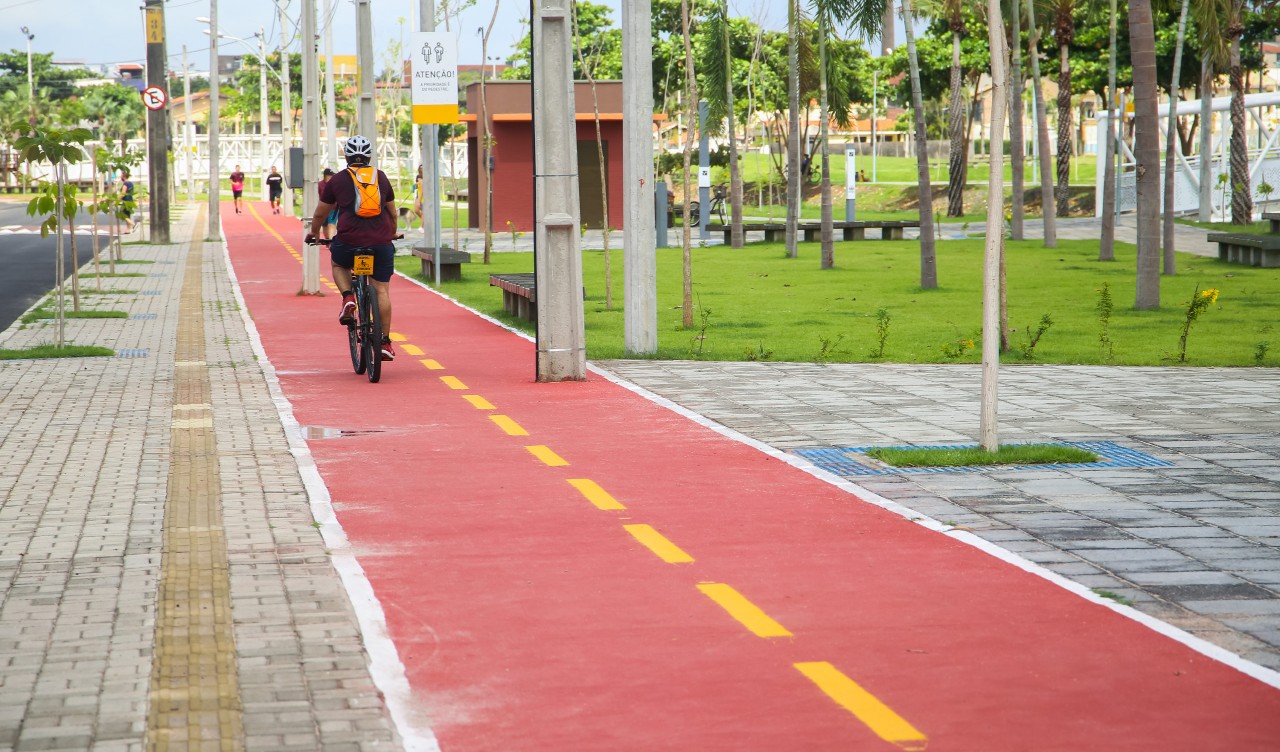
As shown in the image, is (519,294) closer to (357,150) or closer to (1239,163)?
(357,150)

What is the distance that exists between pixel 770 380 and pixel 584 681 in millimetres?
8305

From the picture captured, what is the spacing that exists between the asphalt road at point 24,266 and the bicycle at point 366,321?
7.93 meters

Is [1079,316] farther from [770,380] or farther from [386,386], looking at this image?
[386,386]

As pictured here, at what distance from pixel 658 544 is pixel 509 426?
3733 millimetres

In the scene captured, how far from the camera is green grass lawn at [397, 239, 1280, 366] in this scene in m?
16.2

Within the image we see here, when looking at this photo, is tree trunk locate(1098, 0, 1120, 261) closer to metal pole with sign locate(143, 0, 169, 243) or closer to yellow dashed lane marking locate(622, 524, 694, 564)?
metal pole with sign locate(143, 0, 169, 243)

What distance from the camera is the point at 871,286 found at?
25141mm

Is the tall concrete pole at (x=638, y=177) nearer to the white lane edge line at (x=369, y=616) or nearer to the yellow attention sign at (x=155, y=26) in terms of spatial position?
the white lane edge line at (x=369, y=616)

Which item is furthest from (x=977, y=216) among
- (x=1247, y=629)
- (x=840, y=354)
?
(x=1247, y=629)

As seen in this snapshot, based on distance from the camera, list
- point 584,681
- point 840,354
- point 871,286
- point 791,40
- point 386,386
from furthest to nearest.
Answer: point 791,40 → point 871,286 → point 840,354 → point 386,386 → point 584,681

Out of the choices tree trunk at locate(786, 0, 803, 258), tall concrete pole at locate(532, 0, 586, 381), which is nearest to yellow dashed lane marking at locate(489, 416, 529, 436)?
tall concrete pole at locate(532, 0, 586, 381)

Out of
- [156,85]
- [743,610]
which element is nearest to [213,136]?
[156,85]

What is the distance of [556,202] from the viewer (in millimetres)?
13422

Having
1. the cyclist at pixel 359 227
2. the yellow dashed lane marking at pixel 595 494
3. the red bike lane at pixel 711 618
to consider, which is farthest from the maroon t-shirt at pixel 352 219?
the yellow dashed lane marking at pixel 595 494
